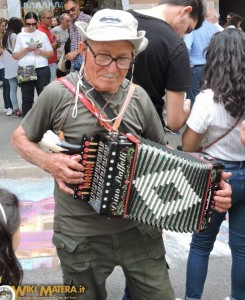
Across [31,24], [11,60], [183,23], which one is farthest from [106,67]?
[11,60]

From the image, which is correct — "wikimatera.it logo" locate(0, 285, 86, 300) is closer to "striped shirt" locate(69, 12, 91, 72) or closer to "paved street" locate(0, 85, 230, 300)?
"paved street" locate(0, 85, 230, 300)

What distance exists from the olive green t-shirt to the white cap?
247 millimetres

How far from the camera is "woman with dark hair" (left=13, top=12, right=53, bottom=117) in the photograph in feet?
27.5

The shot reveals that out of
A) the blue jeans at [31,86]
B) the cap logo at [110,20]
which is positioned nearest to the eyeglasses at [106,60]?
the cap logo at [110,20]

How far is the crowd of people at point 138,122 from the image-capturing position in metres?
2.37

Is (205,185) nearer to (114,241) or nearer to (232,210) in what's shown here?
(114,241)

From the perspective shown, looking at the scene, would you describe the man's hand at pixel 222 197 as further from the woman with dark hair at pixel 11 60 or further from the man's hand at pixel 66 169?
the woman with dark hair at pixel 11 60

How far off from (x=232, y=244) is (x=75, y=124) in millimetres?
1338

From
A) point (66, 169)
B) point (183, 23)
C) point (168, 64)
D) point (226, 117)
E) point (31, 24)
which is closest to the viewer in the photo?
point (66, 169)

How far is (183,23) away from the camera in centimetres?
331

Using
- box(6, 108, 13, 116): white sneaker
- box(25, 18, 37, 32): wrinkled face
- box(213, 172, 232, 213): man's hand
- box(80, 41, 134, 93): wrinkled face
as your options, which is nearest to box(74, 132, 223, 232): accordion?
box(213, 172, 232, 213): man's hand

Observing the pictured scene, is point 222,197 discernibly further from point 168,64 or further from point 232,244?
point 168,64

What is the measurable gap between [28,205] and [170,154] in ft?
10.6

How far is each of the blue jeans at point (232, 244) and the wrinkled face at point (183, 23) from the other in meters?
0.89
